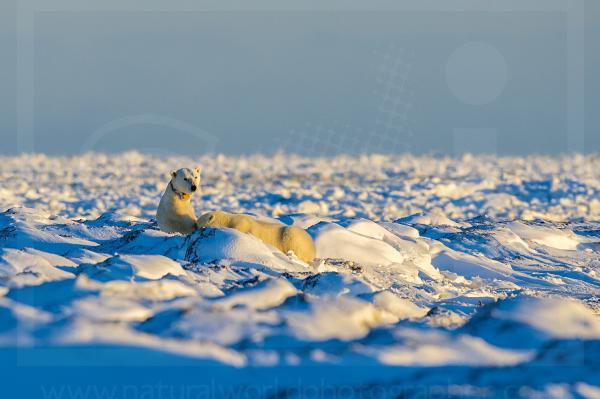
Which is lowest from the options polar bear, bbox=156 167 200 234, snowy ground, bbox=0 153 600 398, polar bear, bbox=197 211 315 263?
snowy ground, bbox=0 153 600 398

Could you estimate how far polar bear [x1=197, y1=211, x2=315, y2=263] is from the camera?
8.43m

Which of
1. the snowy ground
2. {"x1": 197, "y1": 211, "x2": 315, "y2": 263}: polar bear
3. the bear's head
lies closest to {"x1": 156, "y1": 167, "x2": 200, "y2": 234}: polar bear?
the bear's head

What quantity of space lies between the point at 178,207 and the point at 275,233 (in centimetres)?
123

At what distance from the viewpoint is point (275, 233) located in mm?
8523

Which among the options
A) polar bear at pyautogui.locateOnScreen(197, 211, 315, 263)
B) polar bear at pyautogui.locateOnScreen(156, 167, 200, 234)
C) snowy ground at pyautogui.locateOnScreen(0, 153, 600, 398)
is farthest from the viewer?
polar bear at pyautogui.locateOnScreen(156, 167, 200, 234)

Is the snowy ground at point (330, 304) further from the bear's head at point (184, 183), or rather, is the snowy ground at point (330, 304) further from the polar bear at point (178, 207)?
the bear's head at point (184, 183)

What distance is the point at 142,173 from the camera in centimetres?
3475

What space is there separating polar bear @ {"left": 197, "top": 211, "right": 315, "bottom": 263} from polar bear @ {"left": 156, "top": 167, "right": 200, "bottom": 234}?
1.53 feet

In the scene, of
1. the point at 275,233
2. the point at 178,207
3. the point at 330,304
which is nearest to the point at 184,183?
the point at 178,207

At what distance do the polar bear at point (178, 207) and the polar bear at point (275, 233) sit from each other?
47cm

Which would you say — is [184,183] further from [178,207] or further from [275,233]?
[275,233]

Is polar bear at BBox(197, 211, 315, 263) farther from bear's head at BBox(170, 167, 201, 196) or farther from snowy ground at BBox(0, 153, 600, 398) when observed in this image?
bear's head at BBox(170, 167, 201, 196)

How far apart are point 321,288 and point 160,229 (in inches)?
142

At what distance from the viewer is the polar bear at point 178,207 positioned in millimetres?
9102
